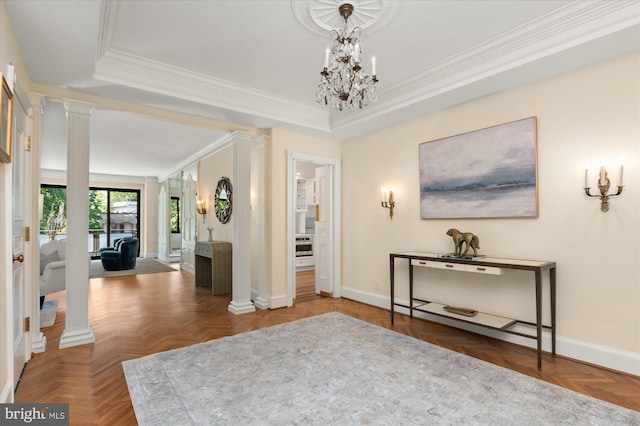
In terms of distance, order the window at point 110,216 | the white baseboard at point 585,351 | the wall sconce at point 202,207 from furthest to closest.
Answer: the window at point 110,216 → the wall sconce at point 202,207 → the white baseboard at point 585,351

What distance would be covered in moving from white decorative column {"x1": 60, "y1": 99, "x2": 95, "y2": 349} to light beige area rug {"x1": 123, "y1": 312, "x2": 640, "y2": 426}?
3.14 feet

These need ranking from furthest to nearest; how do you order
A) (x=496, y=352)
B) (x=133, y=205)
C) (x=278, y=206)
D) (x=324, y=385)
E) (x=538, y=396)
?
(x=133, y=205) < (x=278, y=206) < (x=496, y=352) < (x=324, y=385) < (x=538, y=396)

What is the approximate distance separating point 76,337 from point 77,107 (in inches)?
90.0

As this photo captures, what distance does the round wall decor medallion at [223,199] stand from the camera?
6.00 meters

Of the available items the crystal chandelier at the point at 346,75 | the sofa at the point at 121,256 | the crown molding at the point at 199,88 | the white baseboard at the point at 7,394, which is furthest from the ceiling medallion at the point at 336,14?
the sofa at the point at 121,256

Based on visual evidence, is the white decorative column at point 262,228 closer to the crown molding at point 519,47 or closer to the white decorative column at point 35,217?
the crown molding at point 519,47

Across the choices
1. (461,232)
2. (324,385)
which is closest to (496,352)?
(461,232)

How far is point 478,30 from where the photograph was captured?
109 inches

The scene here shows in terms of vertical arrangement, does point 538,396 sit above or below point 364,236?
below

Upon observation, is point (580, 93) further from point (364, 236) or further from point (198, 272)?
point (198, 272)

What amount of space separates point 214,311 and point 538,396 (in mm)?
3707

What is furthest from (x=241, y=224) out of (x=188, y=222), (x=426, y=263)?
(x=188, y=222)

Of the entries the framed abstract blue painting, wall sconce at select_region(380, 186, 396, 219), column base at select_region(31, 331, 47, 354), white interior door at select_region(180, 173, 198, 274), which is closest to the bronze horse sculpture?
the framed abstract blue painting

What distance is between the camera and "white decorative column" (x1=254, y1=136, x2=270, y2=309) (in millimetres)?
4672
